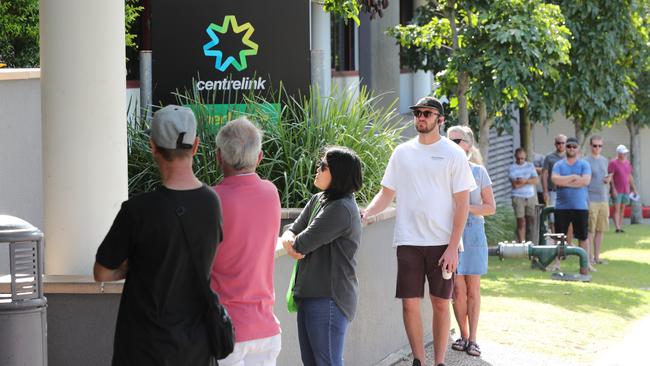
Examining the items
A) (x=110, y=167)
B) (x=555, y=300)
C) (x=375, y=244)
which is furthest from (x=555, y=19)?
(x=110, y=167)

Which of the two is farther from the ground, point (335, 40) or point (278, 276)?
point (335, 40)

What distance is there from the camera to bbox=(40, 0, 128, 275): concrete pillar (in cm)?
595

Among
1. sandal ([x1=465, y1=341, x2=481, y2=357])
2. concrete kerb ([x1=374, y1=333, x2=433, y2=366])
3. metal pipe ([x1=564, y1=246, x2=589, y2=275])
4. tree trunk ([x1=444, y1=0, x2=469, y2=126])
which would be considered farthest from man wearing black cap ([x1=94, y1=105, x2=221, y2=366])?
tree trunk ([x1=444, y1=0, x2=469, y2=126])

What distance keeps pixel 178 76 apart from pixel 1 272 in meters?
2.85

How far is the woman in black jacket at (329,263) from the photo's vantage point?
6.33 m

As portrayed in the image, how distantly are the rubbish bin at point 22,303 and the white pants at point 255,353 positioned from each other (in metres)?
0.79

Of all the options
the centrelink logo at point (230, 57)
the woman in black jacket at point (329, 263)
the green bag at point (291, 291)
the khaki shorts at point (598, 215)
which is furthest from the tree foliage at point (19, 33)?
the khaki shorts at point (598, 215)

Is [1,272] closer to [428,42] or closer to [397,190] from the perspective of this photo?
[397,190]

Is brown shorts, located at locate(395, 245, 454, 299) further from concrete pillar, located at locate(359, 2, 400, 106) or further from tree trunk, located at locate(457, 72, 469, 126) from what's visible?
concrete pillar, located at locate(359, 2, 400, 106)

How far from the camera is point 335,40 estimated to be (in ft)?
74.3

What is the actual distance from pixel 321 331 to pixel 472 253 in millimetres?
3142

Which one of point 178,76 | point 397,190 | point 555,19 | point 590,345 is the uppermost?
point 555,19

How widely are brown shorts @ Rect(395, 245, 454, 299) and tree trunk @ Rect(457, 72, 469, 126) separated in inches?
362

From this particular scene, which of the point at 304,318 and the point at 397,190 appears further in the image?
the point at 397,190
